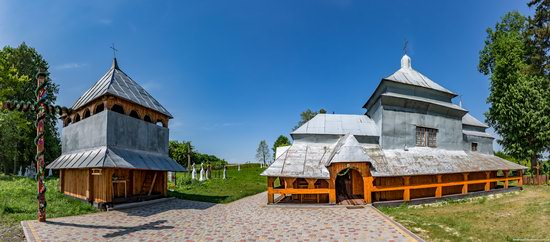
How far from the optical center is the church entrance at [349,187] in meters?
16.8

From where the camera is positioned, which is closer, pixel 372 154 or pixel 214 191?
pixel 372 154

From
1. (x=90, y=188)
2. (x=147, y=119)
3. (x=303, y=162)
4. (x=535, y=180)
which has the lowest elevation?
(x=535, y=180)

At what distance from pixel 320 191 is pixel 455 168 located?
9.19 m

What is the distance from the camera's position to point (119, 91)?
54.0ft

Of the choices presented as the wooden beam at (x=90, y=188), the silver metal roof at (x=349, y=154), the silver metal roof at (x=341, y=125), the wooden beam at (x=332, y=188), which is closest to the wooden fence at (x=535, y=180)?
the silver metal roof at (x=341, y=125)

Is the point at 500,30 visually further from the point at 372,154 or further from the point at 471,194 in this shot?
the point at 372,154

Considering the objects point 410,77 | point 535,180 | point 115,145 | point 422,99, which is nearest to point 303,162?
point 422,99

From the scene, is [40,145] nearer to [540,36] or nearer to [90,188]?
[90,188]

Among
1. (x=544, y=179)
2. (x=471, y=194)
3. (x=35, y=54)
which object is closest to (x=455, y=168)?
(x=471, y=194)

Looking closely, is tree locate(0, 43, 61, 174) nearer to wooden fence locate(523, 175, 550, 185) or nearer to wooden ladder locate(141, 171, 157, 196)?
wooden ladder locate(141, 171, 157, 196)

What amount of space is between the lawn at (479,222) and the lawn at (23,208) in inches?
546

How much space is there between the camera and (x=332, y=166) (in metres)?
15.8

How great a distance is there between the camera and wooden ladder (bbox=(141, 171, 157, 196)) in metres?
17.9

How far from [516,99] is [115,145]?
3225cm
